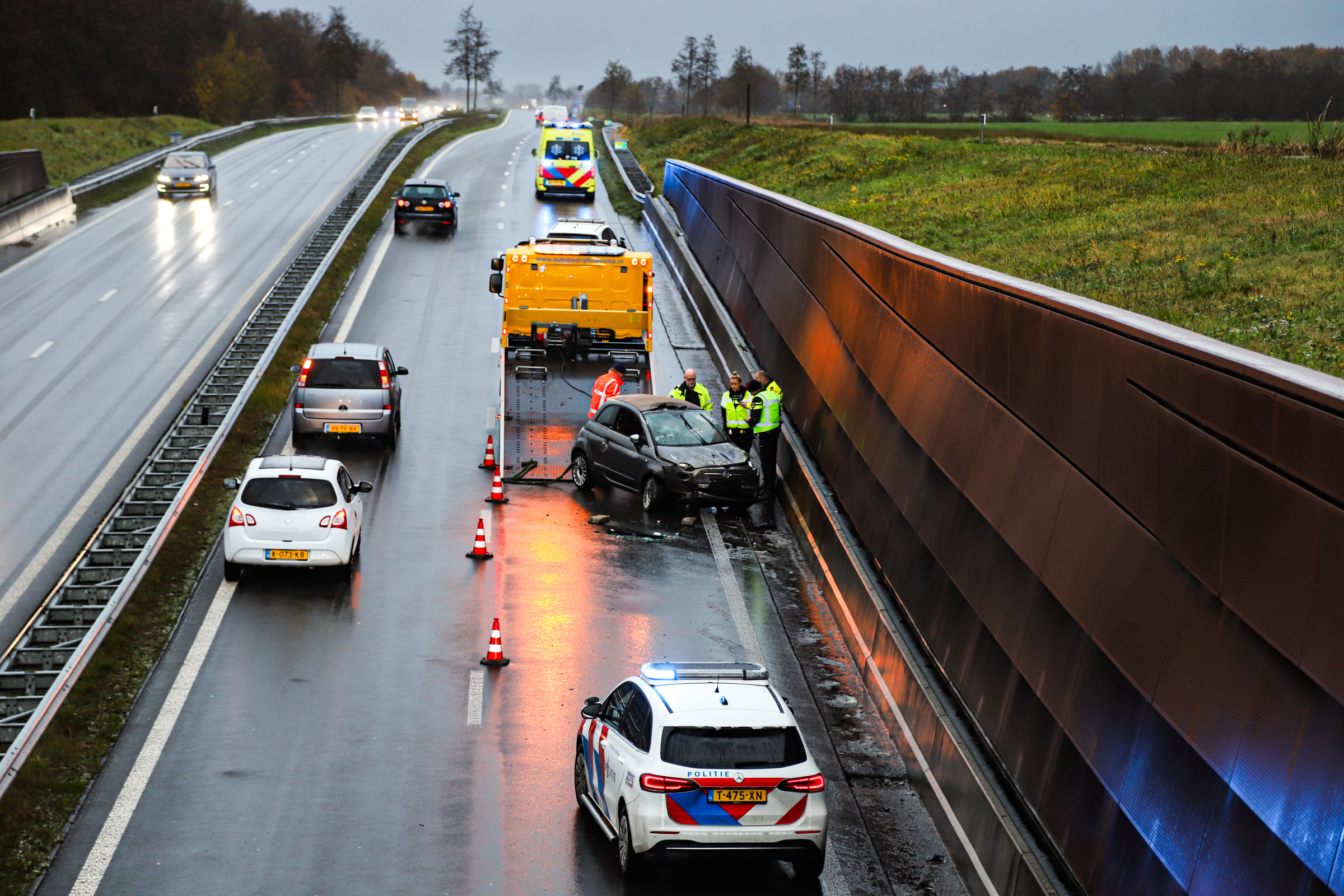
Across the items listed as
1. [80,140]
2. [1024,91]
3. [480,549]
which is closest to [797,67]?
[1024,91]

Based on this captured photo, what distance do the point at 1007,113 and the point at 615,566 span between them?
316 feet

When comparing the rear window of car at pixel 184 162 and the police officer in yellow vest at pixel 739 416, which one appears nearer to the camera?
the police officer in yellow vest at pixel 739 416

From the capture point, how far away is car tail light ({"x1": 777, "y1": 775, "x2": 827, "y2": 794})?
1007 cm

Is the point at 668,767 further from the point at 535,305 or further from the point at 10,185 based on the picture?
the point at 10,185

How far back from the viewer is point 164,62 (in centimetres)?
11012

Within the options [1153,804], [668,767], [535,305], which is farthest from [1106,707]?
[535,305]

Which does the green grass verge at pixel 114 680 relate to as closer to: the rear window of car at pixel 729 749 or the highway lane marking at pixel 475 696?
the highway lane marking at pixel 475 696

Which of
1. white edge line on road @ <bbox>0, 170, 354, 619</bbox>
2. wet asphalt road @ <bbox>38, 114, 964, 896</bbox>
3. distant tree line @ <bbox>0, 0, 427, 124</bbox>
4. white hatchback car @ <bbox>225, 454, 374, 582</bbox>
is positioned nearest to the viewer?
wet asphalt road @ <bbox>38, 114, 964, 896</bbox>

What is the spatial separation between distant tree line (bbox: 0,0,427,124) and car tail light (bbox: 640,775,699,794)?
9141 centimetres

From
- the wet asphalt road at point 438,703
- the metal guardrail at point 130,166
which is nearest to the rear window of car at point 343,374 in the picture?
the wet asphalt road at point 438,703

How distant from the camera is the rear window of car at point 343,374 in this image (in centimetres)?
2411

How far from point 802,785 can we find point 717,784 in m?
0.62

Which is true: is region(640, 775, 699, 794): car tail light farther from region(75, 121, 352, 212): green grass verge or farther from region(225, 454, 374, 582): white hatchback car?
region(75, 121, 352, 212): green grass verge

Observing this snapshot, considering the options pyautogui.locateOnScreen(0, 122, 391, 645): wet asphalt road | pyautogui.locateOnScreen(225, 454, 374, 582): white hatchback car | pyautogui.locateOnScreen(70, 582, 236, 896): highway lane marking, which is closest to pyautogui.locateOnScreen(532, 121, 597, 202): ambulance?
pyautogui.locateOnScreen(0, 122, 391, 645): wet asphalt road
